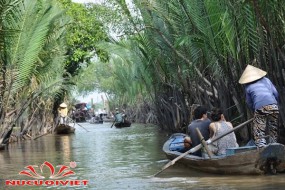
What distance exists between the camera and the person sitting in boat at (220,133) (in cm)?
999

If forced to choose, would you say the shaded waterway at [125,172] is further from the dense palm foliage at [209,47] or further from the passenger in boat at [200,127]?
the dense palm foliage at [209,47]

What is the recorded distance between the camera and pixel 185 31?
14695mm

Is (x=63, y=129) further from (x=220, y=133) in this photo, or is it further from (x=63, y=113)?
(x=220, y=133)

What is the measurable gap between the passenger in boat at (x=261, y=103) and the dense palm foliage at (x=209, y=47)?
1162mm

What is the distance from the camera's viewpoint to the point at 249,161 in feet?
30.1

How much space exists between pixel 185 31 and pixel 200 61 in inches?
79.2

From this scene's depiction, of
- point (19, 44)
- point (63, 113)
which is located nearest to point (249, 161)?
point (19, 44)

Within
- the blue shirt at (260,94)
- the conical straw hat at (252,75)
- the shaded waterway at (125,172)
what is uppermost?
the conical straw hat at (252,75)

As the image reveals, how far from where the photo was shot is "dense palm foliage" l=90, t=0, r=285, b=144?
A: 36.1ft

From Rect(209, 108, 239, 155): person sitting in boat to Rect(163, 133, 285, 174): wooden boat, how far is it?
506 mm

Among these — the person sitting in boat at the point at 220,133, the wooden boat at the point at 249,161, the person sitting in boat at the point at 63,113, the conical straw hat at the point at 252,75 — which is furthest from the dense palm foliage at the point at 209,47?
the person sitting in boat at the point at 63,113

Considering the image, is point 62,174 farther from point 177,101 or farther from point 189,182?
point 177,101

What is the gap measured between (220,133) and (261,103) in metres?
0.89

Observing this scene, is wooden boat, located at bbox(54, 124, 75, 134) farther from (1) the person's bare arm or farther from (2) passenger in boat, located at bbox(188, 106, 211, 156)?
(1) the person's bare arm
